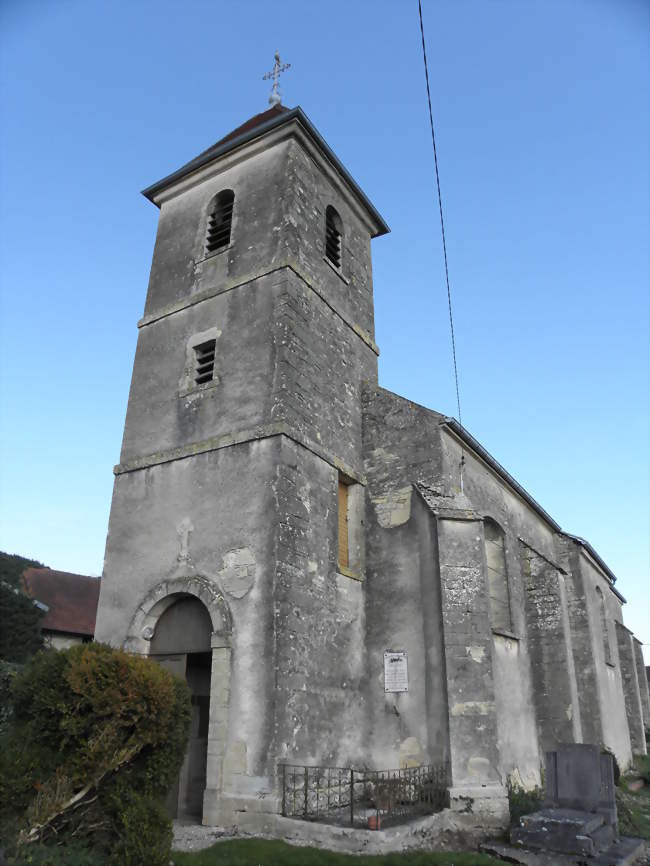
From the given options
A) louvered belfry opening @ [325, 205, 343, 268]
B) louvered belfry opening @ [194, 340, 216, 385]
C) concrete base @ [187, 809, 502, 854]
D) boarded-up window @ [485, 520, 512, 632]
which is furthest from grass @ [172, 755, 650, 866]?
louvered belfry opening @ [325, 205, 343, 268]

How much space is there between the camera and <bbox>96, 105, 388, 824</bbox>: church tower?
8.99m

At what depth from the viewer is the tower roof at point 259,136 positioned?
12.8 m

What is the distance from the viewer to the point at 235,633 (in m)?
9.22

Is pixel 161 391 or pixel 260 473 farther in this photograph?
pixel 161 391

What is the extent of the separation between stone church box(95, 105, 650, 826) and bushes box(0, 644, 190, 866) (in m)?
2.33

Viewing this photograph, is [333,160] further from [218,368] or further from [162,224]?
[218,368]

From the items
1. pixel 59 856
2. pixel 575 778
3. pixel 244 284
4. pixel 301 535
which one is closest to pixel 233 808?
pixel 59 856

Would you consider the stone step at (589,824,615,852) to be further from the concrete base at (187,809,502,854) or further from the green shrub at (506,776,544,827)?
the concrete base at (187,809,502,854)

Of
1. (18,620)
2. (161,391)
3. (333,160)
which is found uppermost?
(333,160)

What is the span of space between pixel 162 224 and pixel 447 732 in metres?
11.4

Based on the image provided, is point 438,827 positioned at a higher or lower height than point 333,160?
lower

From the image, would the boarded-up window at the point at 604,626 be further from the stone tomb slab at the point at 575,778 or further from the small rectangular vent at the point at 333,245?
the small rectangular vent at the point at 333,245

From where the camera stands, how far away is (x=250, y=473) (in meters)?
10.0

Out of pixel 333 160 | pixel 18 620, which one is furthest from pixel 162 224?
pixel 18 620
